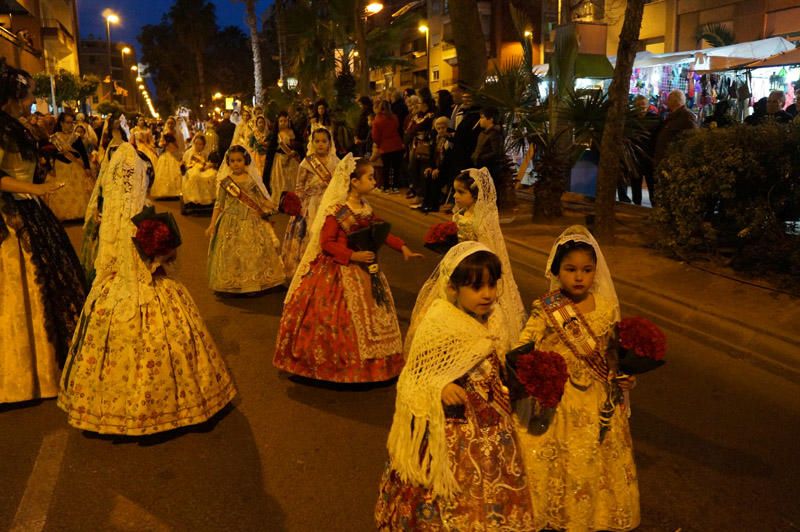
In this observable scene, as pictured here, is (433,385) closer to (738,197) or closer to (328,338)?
(328,338)

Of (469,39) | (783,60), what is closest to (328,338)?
(783,60)

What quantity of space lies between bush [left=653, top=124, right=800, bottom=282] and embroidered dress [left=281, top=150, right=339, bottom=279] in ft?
13.3

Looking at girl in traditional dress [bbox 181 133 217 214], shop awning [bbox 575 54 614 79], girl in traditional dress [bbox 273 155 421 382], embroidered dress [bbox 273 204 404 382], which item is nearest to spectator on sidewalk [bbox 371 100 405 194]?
girl in traditional dress [bbox 181 133 217 214]

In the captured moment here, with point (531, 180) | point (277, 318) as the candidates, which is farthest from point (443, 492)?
point (531, 180)

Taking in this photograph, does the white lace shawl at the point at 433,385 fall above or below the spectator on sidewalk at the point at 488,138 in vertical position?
below

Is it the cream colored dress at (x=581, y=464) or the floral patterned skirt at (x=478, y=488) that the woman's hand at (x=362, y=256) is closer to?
the cream colored dress at (x=581, y=464)

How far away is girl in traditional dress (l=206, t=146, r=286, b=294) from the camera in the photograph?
336 inches

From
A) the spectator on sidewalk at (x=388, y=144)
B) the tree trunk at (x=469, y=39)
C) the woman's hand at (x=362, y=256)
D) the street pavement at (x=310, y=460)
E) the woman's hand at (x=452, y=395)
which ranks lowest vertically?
the street pavement at (x=310, y=460)

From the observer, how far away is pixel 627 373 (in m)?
3.33

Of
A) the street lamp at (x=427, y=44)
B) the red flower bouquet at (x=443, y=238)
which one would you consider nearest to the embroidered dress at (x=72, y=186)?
the red flower bouquet at (x=443, y=238)

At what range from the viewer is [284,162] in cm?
1457

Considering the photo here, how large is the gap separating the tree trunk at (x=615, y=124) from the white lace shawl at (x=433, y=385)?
7.69 m

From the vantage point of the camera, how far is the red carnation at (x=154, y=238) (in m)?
4.52

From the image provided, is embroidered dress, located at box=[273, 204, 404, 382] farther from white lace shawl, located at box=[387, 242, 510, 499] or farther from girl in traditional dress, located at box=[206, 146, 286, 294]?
girl in traditional dress, located at box=[206, 146, 286, 294]
